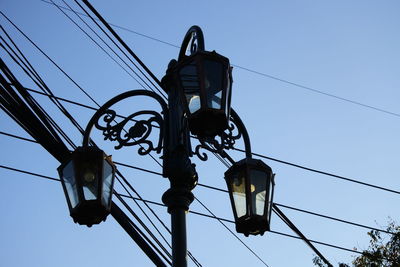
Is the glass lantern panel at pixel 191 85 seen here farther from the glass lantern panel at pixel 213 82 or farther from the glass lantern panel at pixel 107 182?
the glass lantern panel at pixel 107 182

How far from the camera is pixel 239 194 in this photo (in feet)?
13.4

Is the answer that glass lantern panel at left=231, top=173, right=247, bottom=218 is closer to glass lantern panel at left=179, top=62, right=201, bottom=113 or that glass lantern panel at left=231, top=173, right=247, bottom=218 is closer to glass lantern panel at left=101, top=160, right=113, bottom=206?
glass lantern panel at left=179, top=62, right=201, bottom=113

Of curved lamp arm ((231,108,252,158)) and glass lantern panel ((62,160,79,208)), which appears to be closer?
glass lantern panel ((62,160,79,208))

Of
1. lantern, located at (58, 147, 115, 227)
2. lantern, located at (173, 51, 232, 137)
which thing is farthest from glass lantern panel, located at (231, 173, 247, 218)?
lantern, located at (58, 147, 115, 227)

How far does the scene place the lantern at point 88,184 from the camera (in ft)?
12.5

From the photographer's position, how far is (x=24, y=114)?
205 inches

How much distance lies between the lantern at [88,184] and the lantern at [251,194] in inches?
33.8

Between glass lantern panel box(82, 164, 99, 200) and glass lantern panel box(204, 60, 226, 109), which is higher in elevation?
glass lantern panel box(204, 60, 226, 109)

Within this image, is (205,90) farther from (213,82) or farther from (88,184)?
(88,184)

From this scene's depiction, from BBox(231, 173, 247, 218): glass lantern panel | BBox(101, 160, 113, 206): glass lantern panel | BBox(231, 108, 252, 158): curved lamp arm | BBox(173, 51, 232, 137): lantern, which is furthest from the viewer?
BBox(231, 108, 252, 158): curved lamp arm

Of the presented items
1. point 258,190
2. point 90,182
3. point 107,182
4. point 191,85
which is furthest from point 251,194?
point 90,182

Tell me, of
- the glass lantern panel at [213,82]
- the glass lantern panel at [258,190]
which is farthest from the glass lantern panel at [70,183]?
the glass lantern panel at [258,190]

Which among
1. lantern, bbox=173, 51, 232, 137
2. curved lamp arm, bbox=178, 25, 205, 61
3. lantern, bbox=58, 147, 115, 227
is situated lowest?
lantern, bbox=58, 147, 115, 227

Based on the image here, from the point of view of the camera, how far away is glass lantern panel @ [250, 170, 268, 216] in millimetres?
3984
